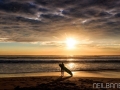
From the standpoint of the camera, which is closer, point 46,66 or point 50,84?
point 50,84

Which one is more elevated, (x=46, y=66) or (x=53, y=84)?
(x=53, y=84)

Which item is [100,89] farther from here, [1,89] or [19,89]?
[1,89]

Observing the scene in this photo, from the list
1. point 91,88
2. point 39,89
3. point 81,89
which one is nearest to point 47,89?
point 39,89

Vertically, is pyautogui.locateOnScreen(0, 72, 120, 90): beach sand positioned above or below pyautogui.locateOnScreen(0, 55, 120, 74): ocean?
above

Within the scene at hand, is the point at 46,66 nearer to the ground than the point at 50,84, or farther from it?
nearer to the ground

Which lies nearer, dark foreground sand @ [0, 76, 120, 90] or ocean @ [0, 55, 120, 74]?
dark foreground sand @ [0, 76, 120, 90]

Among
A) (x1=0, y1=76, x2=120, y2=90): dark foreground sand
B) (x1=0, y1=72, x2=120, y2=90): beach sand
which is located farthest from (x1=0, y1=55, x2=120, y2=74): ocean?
(x1=0, y1=76, x2=120, y2=90): dark foreground sand

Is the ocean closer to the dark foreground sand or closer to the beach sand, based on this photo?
the beach sand

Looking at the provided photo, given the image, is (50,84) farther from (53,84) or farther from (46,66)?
(46,66)

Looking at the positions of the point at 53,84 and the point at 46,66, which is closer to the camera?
the point at 53,84

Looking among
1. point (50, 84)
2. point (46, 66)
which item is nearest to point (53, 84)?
point (50, 84)

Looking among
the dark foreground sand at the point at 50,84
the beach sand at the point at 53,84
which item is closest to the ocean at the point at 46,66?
the beach sand at the point at 53,84

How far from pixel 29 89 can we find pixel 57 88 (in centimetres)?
278

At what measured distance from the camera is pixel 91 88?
16891mm
